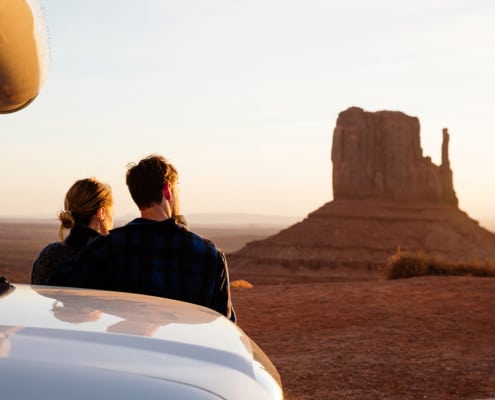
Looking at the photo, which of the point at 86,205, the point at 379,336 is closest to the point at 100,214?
the point at 86,205

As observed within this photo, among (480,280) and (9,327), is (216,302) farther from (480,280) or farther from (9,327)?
(480,280)

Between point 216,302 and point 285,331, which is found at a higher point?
point 216,302

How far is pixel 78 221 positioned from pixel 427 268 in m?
22.0

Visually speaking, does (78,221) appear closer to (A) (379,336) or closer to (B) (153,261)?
(B) (153,261)

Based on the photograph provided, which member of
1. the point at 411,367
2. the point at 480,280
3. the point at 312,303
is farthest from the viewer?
the point at 480,280

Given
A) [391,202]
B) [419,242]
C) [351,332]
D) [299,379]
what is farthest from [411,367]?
[391,202]

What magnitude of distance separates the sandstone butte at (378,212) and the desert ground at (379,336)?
54.6 metres

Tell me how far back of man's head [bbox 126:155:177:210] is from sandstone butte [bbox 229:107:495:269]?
6903 cm

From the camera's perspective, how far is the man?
327cm

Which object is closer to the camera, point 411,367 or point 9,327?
point 9,327

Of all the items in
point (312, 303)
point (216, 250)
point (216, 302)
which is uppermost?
point (216, 250)

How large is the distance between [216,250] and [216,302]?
21 cm

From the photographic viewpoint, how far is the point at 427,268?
24.9 m

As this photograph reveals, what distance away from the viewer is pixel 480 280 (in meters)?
18.7
